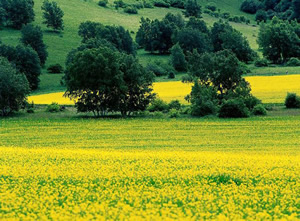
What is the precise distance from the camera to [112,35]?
386ft

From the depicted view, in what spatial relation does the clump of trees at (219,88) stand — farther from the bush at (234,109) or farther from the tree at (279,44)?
the tree at (279,44)

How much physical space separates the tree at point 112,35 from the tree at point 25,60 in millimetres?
18084

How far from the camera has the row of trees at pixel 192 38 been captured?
121312mm

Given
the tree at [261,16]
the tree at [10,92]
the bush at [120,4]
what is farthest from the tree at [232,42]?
the tree at [10,92]

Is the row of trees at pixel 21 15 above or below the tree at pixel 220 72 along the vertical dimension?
above

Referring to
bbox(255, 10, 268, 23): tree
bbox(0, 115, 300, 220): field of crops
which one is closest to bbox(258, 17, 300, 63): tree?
bbox(255, 10, 268, 23): tree

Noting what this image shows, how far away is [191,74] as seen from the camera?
70.5m

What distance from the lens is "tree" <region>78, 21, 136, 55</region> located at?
116 meters

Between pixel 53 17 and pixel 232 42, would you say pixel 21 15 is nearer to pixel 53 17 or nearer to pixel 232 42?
pixel 53 17

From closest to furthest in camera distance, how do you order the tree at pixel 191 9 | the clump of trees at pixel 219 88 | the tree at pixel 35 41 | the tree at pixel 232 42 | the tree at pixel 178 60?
the clump of trees at pixel 219 88, the tree at pixel 35 41, the tree at pixel 178 60, the tree at pixel 232 42, the tree at pixel 191 9

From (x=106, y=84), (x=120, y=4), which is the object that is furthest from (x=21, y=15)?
(x=106, y=84)

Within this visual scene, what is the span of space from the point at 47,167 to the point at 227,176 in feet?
29.0

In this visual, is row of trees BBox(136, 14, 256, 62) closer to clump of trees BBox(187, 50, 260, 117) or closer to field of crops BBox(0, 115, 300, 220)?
clump of trees BBox(187, 50, 260, 117)

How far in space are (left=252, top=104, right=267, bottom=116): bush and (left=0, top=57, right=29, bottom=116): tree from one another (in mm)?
28623
